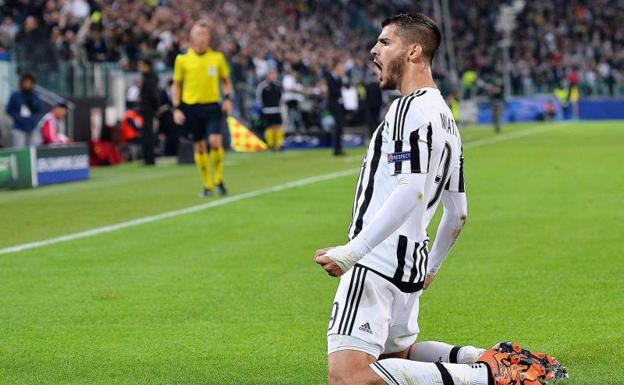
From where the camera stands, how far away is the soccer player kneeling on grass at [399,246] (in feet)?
18.2

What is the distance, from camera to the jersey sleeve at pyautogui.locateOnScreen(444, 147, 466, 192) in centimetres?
602

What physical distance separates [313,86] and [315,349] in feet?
121

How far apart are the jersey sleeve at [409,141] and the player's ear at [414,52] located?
234 mm

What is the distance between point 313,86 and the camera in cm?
4428

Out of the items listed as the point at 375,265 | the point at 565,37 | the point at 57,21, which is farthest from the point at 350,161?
the point at 565,37

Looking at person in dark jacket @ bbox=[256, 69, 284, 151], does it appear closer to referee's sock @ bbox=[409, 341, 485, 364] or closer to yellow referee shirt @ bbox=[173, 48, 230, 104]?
yellow referee shirt @ bbox=[173, 48, 230, 104]

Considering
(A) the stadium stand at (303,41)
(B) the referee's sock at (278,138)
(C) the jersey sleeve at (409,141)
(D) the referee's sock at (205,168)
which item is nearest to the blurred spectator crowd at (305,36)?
(A) the stadium stand at (303,41)

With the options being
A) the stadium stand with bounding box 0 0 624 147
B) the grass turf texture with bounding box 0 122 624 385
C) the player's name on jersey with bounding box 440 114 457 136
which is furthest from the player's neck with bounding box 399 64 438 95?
the stadium stand with bounding box 0 0 624 147

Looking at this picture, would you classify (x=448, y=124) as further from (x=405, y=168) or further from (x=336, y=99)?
(x=336, y=99)

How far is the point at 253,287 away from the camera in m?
10.3

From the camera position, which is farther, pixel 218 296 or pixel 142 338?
pixel 218 296

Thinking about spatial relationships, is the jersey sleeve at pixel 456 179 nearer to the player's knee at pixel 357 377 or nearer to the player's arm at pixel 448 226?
the player's arm at pixel 448 226

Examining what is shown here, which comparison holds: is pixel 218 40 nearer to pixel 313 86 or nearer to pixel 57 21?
pixel 313 86

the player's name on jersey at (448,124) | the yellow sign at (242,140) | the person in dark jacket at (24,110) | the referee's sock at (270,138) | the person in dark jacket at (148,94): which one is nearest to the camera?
the player's name on jersey at (448,124)
